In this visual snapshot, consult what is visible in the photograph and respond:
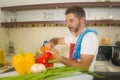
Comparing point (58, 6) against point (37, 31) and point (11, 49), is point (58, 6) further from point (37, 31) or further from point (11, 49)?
point (11, 49)

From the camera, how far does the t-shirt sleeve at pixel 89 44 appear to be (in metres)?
1.54

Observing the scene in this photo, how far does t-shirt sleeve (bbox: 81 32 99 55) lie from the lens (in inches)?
60.8

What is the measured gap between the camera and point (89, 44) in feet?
5.10

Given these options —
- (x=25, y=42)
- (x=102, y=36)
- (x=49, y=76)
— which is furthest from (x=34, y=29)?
(x=49, y=76)

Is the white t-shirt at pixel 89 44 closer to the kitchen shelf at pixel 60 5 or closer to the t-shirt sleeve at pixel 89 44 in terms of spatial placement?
the t-shirt sleeve at pixel 89 44

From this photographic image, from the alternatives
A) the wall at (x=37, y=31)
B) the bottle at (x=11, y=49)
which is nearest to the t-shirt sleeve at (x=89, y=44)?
the wall at (x=37, y=31)

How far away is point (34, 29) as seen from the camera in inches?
133

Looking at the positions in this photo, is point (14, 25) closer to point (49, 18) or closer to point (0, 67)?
point (49, 18)

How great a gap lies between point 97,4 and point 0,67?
159cm

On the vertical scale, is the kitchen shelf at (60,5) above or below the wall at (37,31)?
above

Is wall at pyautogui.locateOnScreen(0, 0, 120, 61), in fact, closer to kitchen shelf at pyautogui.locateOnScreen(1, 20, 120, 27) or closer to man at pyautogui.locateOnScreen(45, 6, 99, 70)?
kitchen shelf at pyautogui.locateOnScreen(1, 20, 120, 27)

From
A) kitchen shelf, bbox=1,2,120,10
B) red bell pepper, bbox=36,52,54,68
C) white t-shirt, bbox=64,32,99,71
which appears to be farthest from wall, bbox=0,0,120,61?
red bell pepper, bbox=36,52,54,68

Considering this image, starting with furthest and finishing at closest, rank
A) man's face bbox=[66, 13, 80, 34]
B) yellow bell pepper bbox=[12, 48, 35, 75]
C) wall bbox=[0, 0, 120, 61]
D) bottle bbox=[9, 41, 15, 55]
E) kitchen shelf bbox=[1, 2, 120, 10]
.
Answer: bottle bbox=[9, 41, 15, 55] < wall bbox=[0, 0, 120, 61] < kitchen shelf bbox=[1, 2, 120, 10] < man's face bbox=[66, 13, 80, 34] < yellow bell pepper bbox=[12, 48, 35, 75]

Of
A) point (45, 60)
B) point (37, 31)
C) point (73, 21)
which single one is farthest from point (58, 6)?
point (45, 60)
